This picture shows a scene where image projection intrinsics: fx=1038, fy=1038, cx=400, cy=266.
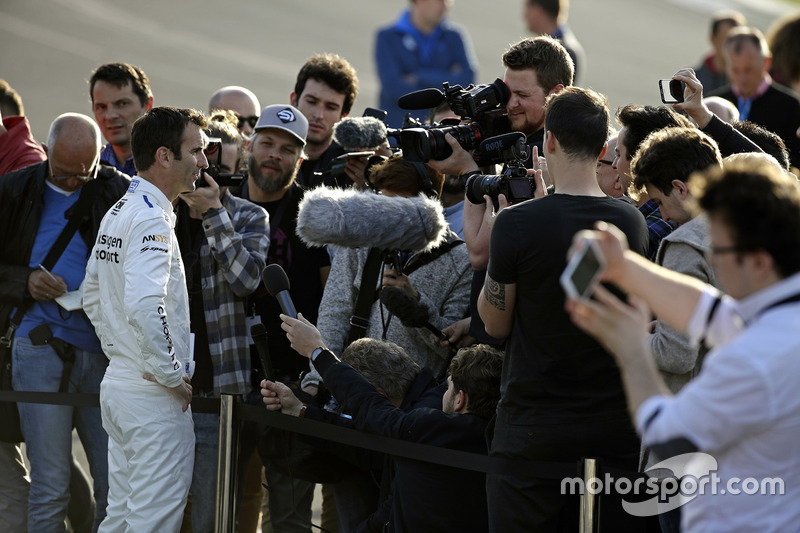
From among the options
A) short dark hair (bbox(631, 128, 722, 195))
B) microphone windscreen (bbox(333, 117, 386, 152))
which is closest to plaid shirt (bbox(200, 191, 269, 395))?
microphone windscreen (bbox(333, 117, 386, 152))

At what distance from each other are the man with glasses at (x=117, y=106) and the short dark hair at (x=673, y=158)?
11.0ft

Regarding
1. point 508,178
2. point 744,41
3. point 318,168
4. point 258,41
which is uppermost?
point 258,41

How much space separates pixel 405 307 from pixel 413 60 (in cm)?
519

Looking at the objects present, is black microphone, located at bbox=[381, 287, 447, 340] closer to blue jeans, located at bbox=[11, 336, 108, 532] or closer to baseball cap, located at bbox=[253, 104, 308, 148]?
baseball cap, located at bbox=[253, 104, 308, 148]

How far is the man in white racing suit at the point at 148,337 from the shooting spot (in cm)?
424

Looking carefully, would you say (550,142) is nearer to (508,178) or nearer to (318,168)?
(508,178)

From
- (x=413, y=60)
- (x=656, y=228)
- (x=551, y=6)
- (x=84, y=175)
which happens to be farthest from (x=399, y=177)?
(x=413, y=60)

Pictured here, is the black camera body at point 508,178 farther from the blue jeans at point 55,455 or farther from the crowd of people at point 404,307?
the blue jeans at point 55,455

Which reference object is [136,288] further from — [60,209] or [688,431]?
[688,431]

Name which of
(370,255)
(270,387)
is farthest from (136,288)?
(370,255)

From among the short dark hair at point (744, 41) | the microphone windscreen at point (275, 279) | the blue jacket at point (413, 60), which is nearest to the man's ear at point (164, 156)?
the microphone windscreen at point (275, 279)

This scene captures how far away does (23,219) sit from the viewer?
17.7 feet

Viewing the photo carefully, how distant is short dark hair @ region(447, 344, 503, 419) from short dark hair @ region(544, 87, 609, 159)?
90 centimetres

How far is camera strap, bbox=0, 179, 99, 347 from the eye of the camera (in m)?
5.31
